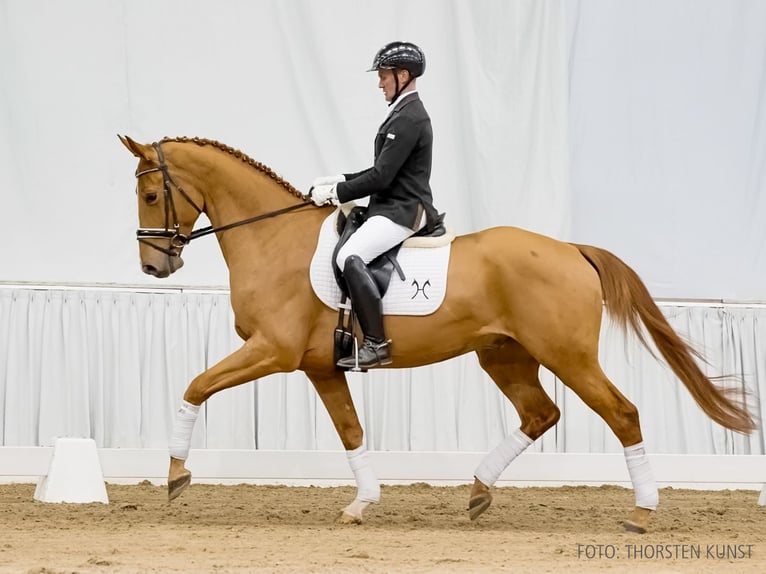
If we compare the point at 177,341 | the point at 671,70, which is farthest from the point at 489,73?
the point at 177,341

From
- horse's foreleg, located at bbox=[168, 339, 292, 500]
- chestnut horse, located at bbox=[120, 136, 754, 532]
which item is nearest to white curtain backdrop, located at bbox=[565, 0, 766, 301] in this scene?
chestnut horse, located at bbox=[120, 136, 754, 532]

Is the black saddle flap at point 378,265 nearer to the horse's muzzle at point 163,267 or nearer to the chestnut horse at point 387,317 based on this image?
the chestnut horse at point 387,317

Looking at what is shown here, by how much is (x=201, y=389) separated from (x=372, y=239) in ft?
3.46

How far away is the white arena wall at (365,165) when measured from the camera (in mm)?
6605

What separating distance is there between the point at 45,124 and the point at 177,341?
5.96 feet

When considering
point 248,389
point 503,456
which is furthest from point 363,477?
point 248,389

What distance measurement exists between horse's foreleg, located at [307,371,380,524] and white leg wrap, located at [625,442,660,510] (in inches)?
48.6

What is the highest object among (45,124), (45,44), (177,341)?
(45,44)

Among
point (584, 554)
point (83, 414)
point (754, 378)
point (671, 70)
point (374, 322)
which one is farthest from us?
point (671, 70)

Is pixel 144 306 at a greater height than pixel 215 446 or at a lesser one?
greater

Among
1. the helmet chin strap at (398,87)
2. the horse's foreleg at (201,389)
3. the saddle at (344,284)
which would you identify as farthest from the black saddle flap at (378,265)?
the helmet chin strap at (398,87)

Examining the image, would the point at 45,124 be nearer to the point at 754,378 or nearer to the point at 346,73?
the point at 346,73

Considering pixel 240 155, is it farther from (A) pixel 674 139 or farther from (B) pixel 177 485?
(A) pixel 674 139

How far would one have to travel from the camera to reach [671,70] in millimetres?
7727
